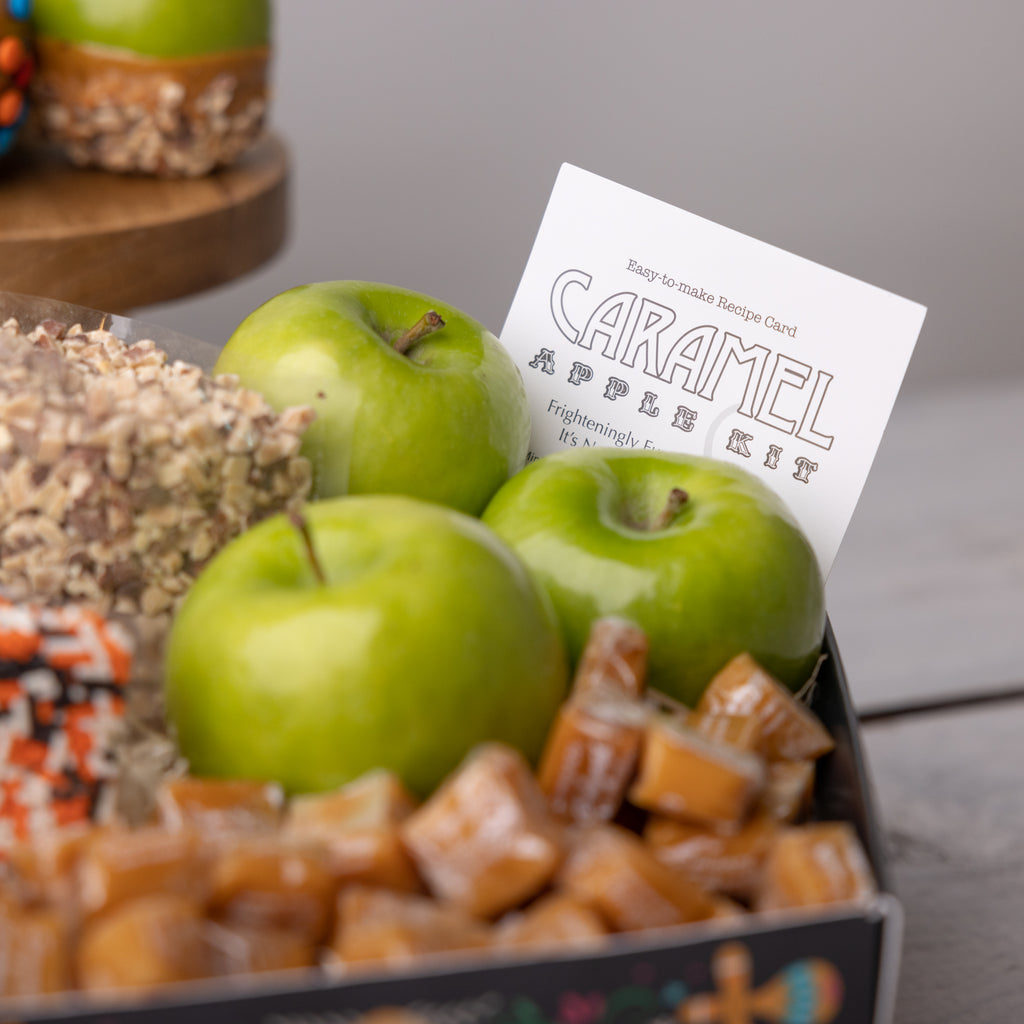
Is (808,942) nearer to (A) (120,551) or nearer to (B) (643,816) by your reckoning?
(B) (643,816)

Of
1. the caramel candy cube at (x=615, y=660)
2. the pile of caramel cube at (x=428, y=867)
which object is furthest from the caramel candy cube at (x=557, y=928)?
the caramel candy cube at (x=615, y=660)

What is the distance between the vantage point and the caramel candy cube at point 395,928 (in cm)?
38

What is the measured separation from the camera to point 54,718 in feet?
1.61

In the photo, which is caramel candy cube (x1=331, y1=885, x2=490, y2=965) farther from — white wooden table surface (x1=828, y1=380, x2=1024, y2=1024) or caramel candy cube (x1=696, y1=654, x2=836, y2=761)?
white wooden table surface (x1=828, y1=380, x2=1024, y2=1024)

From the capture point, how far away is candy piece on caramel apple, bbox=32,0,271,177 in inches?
45.8

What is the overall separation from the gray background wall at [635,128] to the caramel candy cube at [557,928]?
7.18 feet

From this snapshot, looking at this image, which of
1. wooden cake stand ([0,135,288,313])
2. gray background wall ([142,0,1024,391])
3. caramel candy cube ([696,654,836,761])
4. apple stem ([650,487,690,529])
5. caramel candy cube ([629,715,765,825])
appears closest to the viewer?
caramel candy cube ([629,715,765,825])

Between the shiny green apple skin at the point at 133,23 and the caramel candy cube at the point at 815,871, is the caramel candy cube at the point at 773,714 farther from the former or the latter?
the shiny green apple skin at the point at 133,23

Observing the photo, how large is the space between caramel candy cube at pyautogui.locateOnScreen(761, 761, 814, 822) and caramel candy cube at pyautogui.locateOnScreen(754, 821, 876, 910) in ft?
0.18

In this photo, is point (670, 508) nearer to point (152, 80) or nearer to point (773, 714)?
point (773, 714)

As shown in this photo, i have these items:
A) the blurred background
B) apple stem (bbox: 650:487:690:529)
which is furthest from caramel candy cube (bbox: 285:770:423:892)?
the blurred background

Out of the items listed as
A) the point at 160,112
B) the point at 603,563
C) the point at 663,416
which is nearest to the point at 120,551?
the point at 603,563

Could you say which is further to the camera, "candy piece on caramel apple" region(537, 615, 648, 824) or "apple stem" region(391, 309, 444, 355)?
"apple stem" region(391, 309, 444, 355)

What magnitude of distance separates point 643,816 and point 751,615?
15 centimetres
